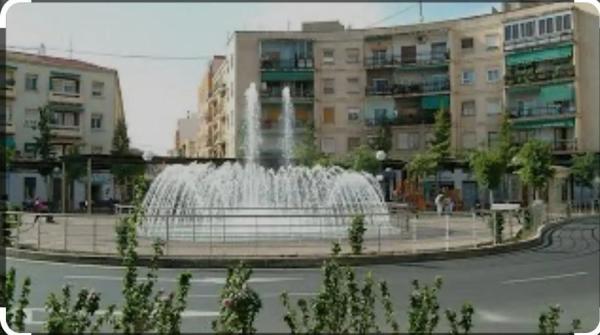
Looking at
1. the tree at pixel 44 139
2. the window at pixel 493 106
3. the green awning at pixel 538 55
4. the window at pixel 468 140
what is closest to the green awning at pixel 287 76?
the window at pixel 468 140

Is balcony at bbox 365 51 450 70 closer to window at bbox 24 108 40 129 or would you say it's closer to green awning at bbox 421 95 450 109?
green awning at bbox 421 95 450 109

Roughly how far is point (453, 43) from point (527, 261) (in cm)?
4247

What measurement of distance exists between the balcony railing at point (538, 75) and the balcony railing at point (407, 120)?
6.57 meters

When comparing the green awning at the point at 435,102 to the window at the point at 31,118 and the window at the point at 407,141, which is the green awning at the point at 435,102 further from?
the window at the point at 31,118

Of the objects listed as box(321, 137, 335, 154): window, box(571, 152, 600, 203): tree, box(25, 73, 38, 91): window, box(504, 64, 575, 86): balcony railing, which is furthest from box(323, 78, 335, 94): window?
box(25, 73, 38, 91): window

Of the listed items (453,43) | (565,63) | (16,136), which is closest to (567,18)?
(565,63)

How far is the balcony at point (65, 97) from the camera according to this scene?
181ft

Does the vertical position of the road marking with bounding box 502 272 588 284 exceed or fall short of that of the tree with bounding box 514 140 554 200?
it falls short

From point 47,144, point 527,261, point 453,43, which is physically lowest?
point 527,261

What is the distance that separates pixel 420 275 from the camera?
11750 mm

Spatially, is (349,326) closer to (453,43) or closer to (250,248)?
(250,248)

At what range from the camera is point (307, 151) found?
156 ft

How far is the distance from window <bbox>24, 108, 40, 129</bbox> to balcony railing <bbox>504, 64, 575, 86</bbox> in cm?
3587

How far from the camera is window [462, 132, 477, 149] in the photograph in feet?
175
